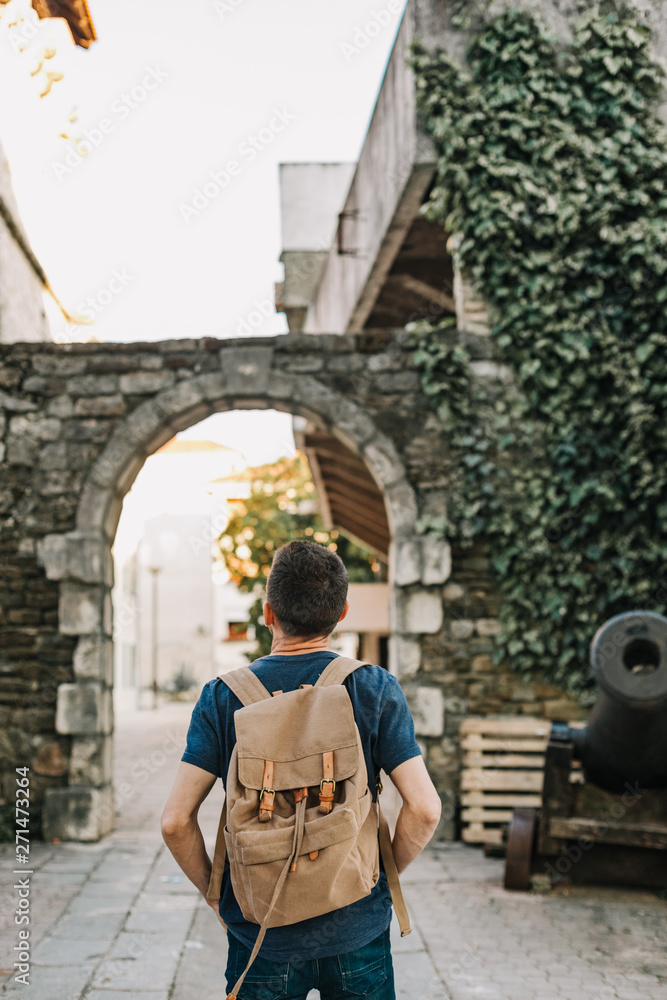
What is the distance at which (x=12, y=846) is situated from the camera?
584 centimetres

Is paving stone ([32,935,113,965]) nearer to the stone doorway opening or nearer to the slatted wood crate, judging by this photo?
the stone doorway opening

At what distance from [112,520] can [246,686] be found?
495 centimetres

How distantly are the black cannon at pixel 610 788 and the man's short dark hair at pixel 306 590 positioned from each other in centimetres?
267

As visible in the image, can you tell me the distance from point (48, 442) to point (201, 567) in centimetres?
2213

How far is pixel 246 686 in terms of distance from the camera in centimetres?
179

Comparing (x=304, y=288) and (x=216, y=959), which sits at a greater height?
(x=304, y=288)

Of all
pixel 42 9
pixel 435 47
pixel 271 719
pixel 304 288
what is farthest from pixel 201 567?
pixel 271 719

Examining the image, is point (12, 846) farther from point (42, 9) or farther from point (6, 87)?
point (42, 9)

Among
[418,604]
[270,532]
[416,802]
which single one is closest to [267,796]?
[416,802]

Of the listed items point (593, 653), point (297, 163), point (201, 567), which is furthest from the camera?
point (201, 567)

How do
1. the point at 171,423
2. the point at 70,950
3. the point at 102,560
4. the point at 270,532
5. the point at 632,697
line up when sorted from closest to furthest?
the point at 70,950, the point at 632,697, the point at 102,560, the point at 171,423, the point at 270,532

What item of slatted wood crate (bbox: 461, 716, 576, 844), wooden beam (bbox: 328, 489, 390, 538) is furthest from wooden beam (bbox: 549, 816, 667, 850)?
wooden beam (bbox: 328, 489, 390, 538)

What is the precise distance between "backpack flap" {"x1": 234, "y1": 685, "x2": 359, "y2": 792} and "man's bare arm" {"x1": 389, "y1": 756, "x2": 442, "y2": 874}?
5.9 inches

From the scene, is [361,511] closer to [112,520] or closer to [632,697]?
[112,520]
